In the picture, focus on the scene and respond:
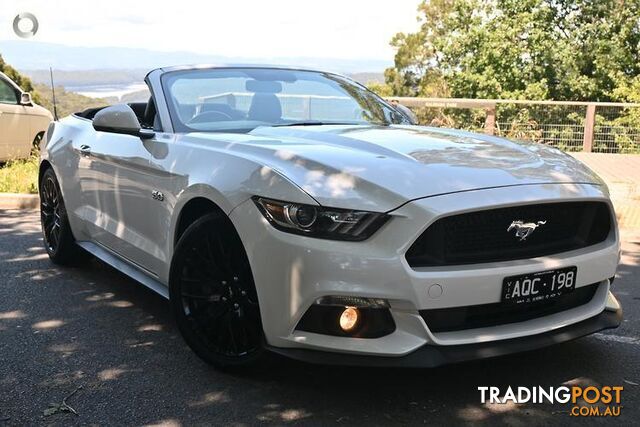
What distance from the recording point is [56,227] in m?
5.64

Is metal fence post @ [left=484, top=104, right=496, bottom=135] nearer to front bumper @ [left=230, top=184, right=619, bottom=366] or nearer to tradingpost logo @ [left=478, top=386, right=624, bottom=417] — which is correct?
tradingpost logo @ [left=478, top=386, right=624, bottom=417]

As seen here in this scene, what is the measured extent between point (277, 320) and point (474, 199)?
94cm

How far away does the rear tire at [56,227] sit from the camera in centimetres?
545

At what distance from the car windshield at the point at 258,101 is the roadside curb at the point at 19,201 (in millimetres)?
4978

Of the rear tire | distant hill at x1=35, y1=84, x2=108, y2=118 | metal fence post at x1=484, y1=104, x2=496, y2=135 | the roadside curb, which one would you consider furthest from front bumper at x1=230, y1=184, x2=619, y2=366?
metal fence post at x1=484, y1=104, x2=496, y2=135

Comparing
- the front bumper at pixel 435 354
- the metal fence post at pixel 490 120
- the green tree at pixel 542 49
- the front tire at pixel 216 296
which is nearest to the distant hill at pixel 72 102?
the front tire at pixel 216 296

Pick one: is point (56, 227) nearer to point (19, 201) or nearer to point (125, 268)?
point (125, 268)

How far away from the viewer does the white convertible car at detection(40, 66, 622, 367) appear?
285 cm

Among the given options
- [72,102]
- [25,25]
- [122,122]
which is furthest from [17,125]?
[122,122]

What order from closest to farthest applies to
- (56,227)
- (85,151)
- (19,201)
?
(85,151)
(56,227)
(19,201)

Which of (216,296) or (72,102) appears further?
(72,102)

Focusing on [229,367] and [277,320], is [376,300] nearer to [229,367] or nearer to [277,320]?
[277,320]

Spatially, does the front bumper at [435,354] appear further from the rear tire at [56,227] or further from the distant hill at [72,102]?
the distant hill at [72,102]

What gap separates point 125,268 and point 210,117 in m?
1.07
